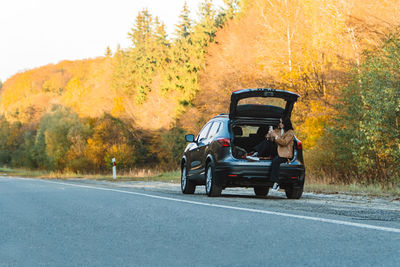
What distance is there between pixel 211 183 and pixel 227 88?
24.6 metres

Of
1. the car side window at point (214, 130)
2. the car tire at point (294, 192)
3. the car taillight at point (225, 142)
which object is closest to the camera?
the car taillight at point (225, 142)

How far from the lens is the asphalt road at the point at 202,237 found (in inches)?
199

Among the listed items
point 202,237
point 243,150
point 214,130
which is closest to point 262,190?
point 243,150

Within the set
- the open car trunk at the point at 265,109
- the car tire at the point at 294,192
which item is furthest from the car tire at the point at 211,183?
the car tire at the point at 294,192

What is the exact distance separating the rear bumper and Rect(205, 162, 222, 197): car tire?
14 cm

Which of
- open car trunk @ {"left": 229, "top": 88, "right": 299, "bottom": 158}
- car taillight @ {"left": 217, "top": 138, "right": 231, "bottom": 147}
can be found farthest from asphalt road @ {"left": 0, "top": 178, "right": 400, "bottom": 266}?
open car trunk @ {"left": 229, "top": 88, "right": 299, "bottom": 158}

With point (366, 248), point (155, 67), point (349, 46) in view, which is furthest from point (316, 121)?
point (155, 67)

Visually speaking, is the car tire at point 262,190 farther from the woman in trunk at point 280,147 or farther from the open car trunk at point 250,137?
the woman in trunk at point 280,147

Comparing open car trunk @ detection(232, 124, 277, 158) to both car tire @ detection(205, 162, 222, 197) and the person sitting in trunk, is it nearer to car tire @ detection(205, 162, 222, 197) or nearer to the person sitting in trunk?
the person sitting in trunk

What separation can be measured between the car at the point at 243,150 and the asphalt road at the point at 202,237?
192cm

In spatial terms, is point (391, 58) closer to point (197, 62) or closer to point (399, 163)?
point (399, 163)

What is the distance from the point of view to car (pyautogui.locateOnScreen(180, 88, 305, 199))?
11.8m

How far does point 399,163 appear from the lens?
65.0ft

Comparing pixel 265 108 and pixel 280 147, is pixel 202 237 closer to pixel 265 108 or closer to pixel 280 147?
pixel 280 147
